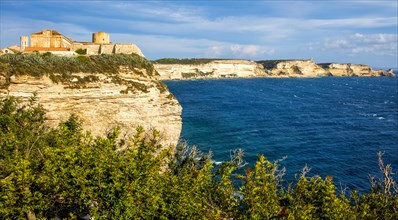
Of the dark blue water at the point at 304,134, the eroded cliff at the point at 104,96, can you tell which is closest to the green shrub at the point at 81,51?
the eroded cliff at the point at 104,96

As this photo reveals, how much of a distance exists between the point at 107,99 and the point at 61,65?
705cm

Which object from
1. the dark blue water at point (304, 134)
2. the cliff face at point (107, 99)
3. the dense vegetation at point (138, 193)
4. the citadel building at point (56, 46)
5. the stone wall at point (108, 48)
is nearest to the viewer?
the dense vegetation at point (138, 193)

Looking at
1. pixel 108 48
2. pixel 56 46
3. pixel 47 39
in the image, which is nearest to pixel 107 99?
pixel 108 48

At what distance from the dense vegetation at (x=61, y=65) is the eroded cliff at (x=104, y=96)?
0.39 feet

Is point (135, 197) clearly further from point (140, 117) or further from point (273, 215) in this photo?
point (140, 117)

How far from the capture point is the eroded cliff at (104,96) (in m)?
34.4

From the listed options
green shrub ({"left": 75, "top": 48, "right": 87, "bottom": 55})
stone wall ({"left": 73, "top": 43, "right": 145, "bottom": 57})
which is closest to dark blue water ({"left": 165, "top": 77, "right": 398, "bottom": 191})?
stone wall ({"left": 73, "top": 43, "right": 145, "bottom": 57})

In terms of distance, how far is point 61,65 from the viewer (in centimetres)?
3881

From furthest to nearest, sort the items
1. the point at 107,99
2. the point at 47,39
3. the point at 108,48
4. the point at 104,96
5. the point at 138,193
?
the point at 108,48, the point at 47,39, the point at 107,99, the point at 104,96, the point at 138,193

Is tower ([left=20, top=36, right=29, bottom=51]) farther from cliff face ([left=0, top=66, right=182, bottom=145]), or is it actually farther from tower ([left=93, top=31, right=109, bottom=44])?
cliff face ([left=0, top=66, right=182, bottom=145])

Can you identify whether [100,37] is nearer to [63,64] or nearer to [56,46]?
[56,46]

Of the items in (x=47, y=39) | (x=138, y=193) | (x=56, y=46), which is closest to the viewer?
(x=138, y=193)

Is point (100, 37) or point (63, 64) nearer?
point (63, 64)

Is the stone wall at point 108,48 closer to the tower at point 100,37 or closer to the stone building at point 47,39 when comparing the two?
the stone building at point 47,39
